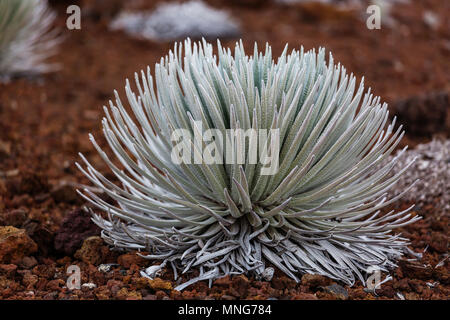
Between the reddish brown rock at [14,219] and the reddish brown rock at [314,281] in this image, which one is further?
the reddish brown rock at [14,219]

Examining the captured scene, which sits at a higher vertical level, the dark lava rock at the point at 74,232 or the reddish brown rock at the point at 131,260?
the dark lava rock at the point at 74,232

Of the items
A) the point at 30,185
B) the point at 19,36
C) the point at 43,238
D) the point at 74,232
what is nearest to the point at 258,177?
the point at 74,232

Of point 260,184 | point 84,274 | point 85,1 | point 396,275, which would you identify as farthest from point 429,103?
point 85,1

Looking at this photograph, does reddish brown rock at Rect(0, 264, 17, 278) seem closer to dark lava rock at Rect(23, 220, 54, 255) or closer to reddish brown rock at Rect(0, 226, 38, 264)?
reddish brown rock at Rect(0, 226, 38, 264)

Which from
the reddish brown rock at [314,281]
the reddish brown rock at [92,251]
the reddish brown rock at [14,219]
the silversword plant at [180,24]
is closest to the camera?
the reddish brown rock at [314,281]

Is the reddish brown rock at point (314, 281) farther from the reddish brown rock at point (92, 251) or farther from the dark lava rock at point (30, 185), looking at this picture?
the dark lava rock at point (30, 185)

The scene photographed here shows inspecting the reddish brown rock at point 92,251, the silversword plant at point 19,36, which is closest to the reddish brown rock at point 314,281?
the reddish brown rock at point 92,251

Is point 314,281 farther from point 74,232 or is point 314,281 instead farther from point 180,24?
point 180,24

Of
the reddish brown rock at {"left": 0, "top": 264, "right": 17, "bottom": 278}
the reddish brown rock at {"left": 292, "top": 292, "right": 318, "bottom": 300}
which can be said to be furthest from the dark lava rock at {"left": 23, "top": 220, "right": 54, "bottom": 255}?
the reddish brown rock at {"left": 292, "top": 292, "right": 318, "bottom": 300}
